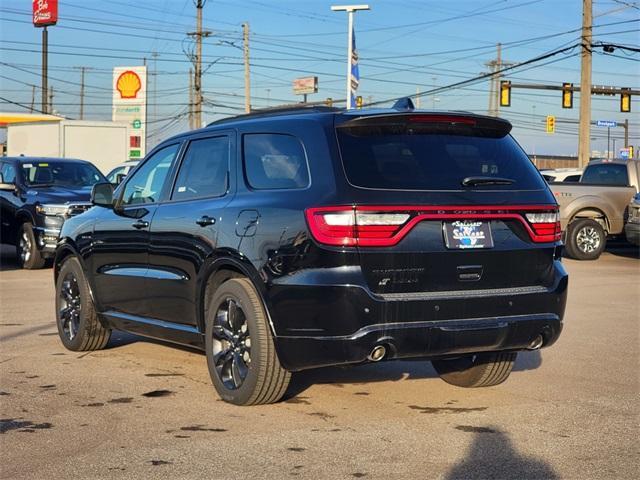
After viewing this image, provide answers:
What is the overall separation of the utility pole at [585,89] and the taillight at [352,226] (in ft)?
88.5

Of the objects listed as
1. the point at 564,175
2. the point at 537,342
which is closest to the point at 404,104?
the point at 537,342

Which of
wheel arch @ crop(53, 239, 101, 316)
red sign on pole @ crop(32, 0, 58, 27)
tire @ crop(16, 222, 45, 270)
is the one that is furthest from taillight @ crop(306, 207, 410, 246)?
red sign on pole @ crop(32, 0, 58, 27)

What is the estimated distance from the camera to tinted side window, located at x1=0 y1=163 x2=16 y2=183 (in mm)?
16406

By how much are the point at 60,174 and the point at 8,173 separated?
90 cm

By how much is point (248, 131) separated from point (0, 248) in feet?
50.1

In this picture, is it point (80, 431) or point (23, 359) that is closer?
point (80, 431)

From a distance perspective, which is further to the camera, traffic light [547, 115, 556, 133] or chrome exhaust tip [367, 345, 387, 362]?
traffic light [547, 115, 556, 133]

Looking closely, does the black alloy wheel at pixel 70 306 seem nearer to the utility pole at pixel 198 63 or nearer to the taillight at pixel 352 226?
the taillight at pixel 352 226

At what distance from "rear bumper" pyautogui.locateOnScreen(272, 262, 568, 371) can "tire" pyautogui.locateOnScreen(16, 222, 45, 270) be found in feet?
36.1

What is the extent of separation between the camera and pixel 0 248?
20203mm

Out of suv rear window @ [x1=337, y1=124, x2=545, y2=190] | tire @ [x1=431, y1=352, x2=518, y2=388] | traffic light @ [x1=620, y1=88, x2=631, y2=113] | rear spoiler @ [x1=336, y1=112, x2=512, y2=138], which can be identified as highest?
traffic light @ [x1=620, y1=88, x2=631, y2=113]

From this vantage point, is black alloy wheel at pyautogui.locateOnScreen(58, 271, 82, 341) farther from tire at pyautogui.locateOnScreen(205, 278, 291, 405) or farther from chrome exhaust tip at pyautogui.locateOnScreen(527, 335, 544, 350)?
chrome exhaust tip at pyautogui.locateOnScreen(527, 335, 544, 350)

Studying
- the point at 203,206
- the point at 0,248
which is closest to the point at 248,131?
the point at 203,206

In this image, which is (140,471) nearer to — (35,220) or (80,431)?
(80,431)
